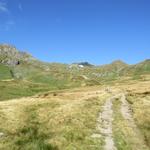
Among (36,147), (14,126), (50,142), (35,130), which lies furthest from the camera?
(14,126)

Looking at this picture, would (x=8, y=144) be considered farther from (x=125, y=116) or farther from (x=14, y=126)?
(x=125, y=116)

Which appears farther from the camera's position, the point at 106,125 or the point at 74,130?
the point at 106,125

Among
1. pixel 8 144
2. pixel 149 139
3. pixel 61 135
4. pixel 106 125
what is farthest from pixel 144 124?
pixel 8 144

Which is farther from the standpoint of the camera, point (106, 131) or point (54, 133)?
point (106, 131)

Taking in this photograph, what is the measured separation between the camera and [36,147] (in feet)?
73.5

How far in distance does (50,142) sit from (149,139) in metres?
8.39

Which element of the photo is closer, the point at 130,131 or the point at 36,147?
the point at 36,147

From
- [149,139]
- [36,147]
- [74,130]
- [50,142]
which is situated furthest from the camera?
[74,130]

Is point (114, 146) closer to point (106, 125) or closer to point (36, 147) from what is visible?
point (36, 147)

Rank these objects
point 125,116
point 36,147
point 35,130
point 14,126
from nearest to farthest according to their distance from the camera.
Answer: point 36,147 → point 35,130 → point 14,126 → point 125,116

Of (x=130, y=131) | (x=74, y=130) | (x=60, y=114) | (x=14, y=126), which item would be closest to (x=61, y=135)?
(x=74, y=130)

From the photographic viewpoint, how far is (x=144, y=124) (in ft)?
107

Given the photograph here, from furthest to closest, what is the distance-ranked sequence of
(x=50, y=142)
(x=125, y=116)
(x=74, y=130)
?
(x=125, y=116) < (x=74, y=130) < (x=50, y=142)

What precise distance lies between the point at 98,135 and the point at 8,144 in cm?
794
